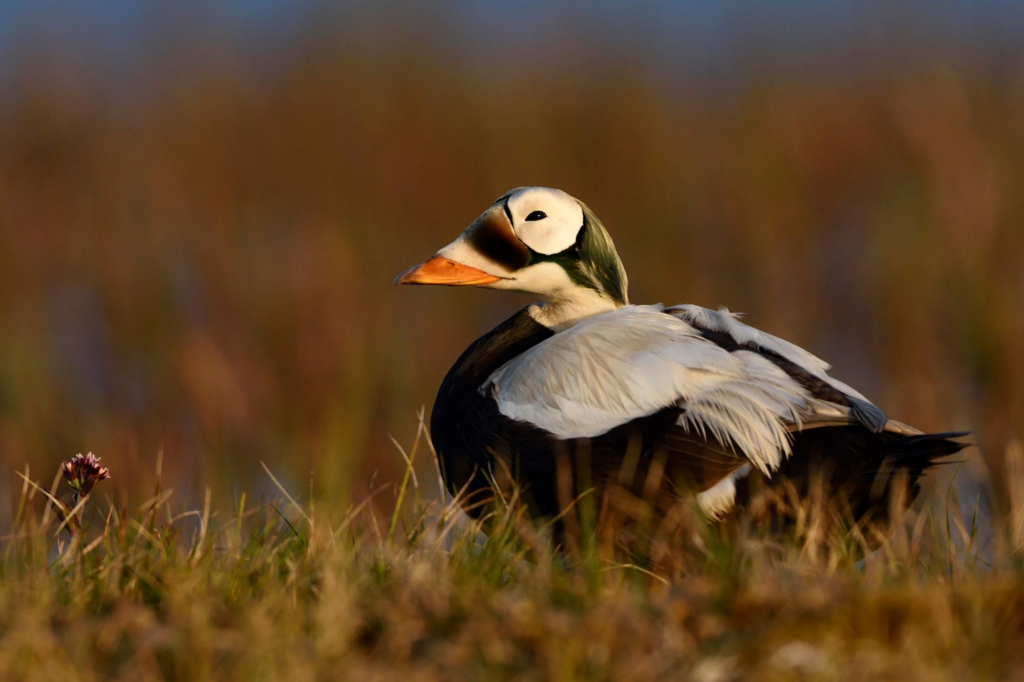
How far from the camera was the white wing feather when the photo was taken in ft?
8.99

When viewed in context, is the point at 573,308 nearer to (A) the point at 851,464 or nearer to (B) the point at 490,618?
(A) the point at 851,464

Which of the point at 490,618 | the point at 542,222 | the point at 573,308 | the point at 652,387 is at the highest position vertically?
the point at 542,222

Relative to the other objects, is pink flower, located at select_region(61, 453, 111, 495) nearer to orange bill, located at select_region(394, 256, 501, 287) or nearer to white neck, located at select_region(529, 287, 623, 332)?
orange bill, located at select_region(394, 256, 501, 287)

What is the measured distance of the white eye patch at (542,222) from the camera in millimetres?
3535

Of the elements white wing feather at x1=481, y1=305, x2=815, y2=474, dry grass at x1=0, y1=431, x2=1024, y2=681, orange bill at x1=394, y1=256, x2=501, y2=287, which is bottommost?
dry grass at x1=0, y1=431, x2=1024, y2=681

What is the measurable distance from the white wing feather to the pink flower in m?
1.04

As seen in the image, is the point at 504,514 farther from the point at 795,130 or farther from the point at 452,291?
the point at 795,130

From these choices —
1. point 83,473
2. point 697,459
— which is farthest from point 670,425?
point 83,473

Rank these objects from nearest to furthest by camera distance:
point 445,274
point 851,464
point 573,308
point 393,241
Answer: point 851,464
point 445,274
point 573,308
point 393,241

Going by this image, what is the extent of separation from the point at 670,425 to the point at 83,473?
4.63 feet

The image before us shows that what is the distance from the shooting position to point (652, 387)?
2.86 m

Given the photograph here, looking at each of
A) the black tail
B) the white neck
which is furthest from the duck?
the white neck

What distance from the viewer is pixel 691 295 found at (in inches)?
269

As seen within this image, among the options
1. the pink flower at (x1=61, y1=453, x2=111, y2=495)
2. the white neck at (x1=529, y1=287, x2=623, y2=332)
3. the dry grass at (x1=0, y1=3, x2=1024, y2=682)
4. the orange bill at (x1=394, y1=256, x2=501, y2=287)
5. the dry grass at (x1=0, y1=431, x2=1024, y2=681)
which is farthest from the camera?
the dry grass at (x1=0, y1=3, x2=1024, y2=682)
